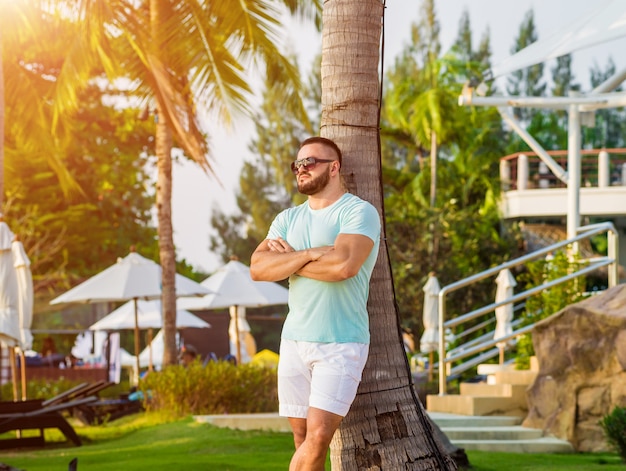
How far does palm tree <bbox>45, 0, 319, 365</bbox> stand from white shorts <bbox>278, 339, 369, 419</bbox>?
11.2m

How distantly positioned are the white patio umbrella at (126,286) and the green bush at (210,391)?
3938 millimetres

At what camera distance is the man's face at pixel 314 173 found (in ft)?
16.6

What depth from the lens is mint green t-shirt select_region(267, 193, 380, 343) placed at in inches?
190

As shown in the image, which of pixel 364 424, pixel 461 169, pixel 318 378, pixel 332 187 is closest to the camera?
pixel 318 378

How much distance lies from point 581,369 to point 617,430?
209 cm

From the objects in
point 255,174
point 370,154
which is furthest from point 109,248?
point 370,154

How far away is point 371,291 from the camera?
5.69 meters

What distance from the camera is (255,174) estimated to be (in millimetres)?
48719

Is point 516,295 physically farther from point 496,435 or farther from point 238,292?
point 238,292

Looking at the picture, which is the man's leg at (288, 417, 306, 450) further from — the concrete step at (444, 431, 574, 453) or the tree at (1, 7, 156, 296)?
the tree at (1, 7, 156, 296)

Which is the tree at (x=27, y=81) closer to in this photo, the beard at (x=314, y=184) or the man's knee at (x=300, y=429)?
the beard at (x=314, y=184)

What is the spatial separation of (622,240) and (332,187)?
2512 cm

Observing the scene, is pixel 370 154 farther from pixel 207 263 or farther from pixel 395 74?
pixel 207 263

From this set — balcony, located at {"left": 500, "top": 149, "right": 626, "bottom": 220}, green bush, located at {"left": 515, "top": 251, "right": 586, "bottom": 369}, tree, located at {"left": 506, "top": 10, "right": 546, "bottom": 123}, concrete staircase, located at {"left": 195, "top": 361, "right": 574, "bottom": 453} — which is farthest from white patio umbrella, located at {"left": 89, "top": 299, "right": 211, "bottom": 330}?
tree, located at {"left": 506, "top": 10, "right": 546, "bottom": 123}
